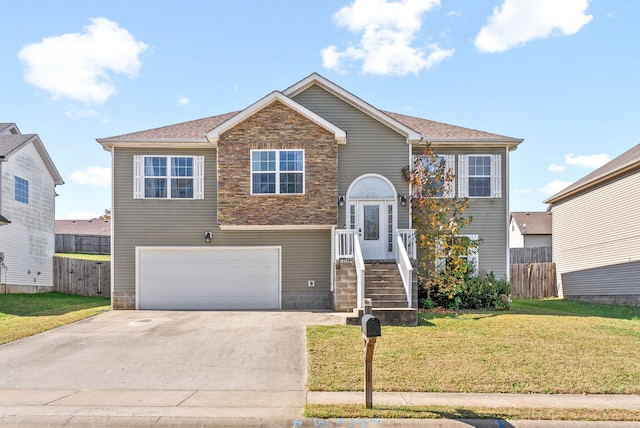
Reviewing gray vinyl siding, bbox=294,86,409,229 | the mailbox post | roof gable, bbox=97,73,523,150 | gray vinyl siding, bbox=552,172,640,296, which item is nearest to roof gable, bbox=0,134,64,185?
roof gable, bbox=97,73,523,150

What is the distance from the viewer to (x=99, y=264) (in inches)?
875

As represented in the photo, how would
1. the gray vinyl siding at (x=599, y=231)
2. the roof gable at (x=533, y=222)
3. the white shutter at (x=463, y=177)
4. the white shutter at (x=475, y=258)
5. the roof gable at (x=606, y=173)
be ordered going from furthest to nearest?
the roof gable at (x=533, y=222) < the gray vinyl siding at (x=599, y=231) < the roof gable at (x=606, y=173) < the white shutter at (x=463, y=177) < the white shutter at (x=475, y=258)

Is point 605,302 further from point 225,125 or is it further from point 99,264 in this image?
point 99,264

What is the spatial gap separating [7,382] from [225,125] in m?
9.50

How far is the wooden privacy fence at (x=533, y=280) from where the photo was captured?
76.5 feet

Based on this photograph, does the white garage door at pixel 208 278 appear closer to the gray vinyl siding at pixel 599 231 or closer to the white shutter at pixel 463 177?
the white shutter at pixel 463 177

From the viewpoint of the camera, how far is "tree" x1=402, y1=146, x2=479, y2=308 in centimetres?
1508

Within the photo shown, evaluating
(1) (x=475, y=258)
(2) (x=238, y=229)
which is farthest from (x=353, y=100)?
(1) (x=475, y=258)

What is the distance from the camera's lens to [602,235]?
20391 millimetres

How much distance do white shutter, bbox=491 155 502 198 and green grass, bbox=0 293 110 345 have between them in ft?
43.7

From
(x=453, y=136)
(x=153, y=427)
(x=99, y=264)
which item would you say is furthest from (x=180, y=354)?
(x=99, y=264)

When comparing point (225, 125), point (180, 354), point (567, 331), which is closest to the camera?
point (180, 354)

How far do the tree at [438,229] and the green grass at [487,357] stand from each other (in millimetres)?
2320

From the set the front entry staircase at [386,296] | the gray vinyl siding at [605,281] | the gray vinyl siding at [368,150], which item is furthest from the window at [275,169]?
the gray vinyl siding at [605,281]
